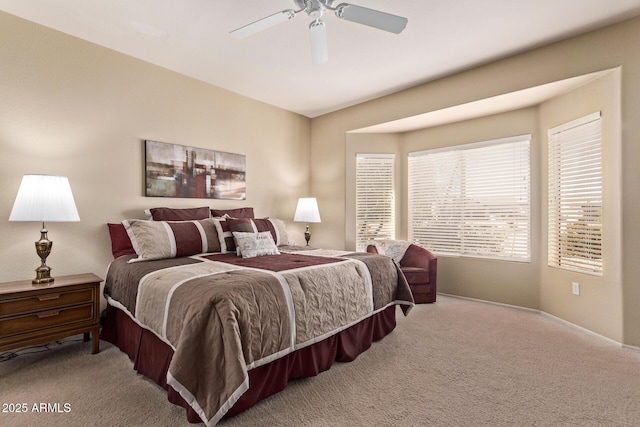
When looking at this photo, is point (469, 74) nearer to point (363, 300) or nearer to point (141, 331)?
point (363, 300)

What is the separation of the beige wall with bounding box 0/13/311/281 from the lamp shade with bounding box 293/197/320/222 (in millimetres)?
1078

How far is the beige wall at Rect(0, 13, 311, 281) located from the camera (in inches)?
103

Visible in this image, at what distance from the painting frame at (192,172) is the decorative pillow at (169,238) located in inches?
25.7

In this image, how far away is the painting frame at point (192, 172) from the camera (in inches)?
135

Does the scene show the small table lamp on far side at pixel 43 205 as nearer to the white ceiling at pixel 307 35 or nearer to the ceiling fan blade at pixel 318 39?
the white ceiling at pixel 307 35

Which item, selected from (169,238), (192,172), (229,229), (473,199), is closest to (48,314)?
(169,238)

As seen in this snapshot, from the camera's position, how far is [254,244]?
9.98 ft

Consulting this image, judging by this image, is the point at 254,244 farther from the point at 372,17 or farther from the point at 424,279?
the point at 424,279

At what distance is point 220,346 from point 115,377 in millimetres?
1165

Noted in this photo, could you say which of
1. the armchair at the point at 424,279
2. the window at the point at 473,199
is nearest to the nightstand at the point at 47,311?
the armchair at the point at 424,279

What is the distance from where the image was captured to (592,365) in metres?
2.40

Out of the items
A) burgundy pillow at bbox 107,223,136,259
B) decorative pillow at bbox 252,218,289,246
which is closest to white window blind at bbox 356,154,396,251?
decorative pillow at bbox 252,218,289,246

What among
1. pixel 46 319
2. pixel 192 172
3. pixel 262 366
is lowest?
pixel 262 366

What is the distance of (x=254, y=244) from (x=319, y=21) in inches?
76.4
